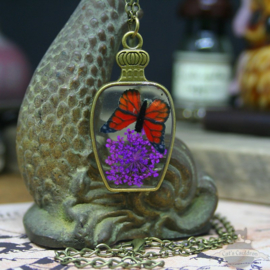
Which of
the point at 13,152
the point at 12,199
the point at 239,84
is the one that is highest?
the point at 239,84

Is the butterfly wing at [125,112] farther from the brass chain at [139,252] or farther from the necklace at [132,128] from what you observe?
the brass chain at [139,252]

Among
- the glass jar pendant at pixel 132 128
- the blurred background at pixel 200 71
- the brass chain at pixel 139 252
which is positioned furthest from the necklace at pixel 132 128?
the blurred background at pixel 200 71

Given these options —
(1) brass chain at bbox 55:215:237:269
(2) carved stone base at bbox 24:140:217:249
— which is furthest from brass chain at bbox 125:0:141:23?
(1) brass chain at bbox 55:215:237:269

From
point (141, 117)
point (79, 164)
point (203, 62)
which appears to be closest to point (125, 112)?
point (141, 117)

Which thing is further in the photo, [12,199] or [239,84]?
[239,84]

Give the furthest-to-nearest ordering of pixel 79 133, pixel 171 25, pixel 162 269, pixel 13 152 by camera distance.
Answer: pixel 171 25, pixel 13 152, pixel 79 133, pixel 162 269

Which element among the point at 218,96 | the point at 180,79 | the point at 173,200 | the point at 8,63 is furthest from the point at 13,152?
the point at 173,200

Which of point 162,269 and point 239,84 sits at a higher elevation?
point 239,84

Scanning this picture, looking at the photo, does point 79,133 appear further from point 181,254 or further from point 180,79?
point 180,79
